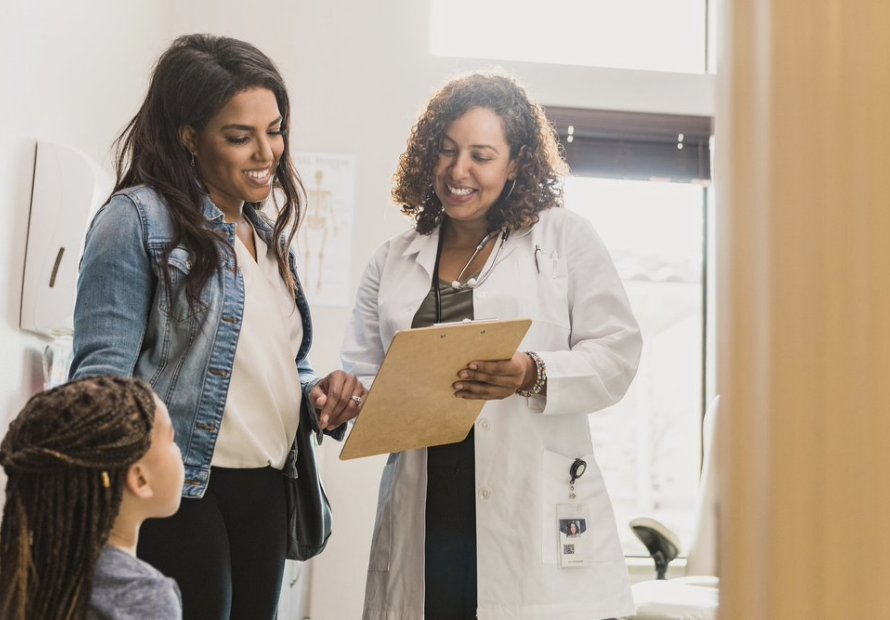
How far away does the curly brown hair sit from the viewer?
1825 mm

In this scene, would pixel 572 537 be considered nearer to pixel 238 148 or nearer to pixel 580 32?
pixel 238 148

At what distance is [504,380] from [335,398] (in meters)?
0.28

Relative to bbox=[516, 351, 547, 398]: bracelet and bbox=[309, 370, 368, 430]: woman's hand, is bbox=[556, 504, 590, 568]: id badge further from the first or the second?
bbox=[309, 370, 368, 430]: woman's hand

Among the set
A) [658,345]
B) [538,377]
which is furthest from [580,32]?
[538,377]

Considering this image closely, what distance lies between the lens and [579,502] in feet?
5.40

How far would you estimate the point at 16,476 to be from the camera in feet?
3.20

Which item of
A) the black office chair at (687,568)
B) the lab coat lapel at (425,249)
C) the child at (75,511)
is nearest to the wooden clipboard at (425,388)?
the lab coat lapel at (425,249)

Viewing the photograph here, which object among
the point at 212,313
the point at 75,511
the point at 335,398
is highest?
the point at 212,313

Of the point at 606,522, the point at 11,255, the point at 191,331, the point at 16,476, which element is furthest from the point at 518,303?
the point at 11,255

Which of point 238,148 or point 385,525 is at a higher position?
point 238,148

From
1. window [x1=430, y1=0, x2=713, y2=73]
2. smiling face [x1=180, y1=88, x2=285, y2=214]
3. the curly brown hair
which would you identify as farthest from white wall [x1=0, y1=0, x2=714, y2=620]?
smiling face [x1=180, y1=88, x2=285, y2=214]

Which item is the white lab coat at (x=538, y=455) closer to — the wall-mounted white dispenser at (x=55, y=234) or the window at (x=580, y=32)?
the wall-mounted white dispenser at (x=55, y=234)

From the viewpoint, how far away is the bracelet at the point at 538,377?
1598 mm

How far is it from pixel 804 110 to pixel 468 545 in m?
1.24
